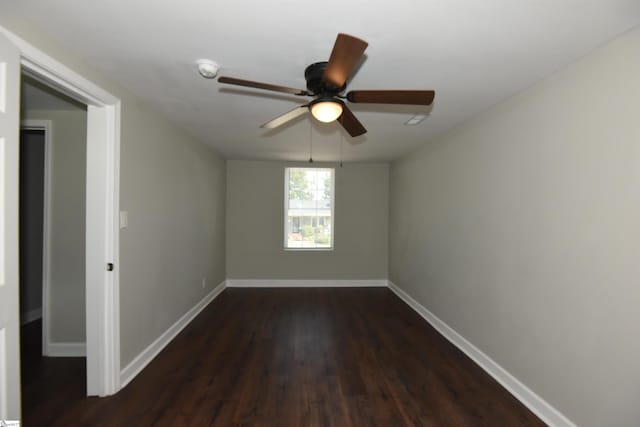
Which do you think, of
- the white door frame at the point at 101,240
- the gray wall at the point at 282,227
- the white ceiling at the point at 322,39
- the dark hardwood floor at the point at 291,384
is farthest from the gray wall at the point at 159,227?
the gray wall at the point at 282,227

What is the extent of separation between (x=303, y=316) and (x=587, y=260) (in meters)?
3.02

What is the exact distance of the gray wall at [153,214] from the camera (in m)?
2.26

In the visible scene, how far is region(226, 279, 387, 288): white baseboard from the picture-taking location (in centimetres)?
534

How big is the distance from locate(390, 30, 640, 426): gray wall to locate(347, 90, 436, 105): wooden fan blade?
3.27ft

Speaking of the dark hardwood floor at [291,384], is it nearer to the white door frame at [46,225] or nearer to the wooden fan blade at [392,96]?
the white door frame at [46,225]

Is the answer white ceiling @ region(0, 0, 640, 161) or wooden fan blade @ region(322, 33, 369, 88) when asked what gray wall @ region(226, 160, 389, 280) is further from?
wooden fan blade @ region(322, 33, 369, 88)

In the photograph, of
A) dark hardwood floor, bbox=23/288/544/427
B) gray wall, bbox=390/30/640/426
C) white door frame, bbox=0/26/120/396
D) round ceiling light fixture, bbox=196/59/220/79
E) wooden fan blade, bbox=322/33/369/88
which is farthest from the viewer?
white door frame, bbox=0/26/120/396

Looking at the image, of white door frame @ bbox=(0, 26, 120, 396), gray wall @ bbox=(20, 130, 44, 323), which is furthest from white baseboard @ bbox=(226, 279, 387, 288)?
white door frame @ bbox=(0, 26, 120, 396)

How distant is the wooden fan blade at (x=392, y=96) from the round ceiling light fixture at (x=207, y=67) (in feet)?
2.98

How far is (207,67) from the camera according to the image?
1.85m

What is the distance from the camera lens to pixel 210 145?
415cm

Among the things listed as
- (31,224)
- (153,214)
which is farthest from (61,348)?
(31,224)

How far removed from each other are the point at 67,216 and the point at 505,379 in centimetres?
402

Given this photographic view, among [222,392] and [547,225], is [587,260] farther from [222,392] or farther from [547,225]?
[222,392]
